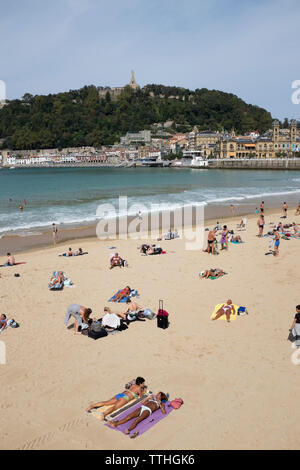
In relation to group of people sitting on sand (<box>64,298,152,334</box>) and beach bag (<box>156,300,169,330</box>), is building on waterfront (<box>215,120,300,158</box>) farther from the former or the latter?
beach bag (<box>156,300,169,330</box>)

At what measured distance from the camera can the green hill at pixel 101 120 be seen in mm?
181500

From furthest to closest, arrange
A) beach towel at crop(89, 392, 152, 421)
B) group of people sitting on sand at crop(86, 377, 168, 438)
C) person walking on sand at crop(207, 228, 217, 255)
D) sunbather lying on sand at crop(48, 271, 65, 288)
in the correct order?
1. person walking on sand at crop(207, 228, 217, 255)
2. sunbather lying on sand at crop(48, 271, 65, 288)
3. beach towel at crop(89, 392, 152, 421)
4. group of people sitting on sand at crop(86, 377, 168, 438)

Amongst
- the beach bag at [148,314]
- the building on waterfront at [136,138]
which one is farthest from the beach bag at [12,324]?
the building on waterfront at [136,138]

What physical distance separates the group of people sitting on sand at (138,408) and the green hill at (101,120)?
591 ft

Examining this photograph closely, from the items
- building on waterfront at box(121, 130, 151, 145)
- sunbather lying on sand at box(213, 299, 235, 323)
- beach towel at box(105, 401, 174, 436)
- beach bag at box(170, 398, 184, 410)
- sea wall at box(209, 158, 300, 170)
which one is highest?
building on waterfront at box(121, 130, 151, 145)

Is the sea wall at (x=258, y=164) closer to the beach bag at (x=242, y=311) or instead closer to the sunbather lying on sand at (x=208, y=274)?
the sunbather lying on sand at (x=208, y=274)

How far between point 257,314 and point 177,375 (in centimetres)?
291

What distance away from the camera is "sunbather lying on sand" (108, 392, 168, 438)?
4.78 meters

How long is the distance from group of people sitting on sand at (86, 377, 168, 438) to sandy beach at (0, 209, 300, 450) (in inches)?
6.0

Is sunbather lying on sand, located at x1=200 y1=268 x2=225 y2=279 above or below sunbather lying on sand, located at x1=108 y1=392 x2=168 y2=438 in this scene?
above

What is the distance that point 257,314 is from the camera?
26.4ft

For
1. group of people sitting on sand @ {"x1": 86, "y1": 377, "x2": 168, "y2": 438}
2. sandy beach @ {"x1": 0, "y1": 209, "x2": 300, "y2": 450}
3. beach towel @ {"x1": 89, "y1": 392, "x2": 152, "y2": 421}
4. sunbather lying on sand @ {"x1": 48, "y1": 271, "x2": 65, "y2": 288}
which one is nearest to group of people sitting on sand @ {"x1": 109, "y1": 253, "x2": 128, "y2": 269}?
sandy beach @ {"x1": 0, "y1": 209, "x2": 300, "y2": 450}
